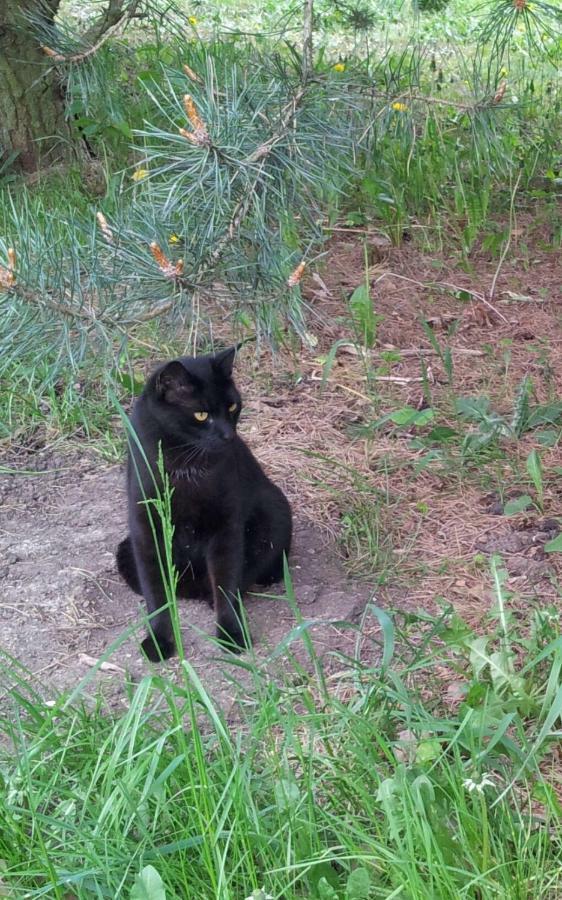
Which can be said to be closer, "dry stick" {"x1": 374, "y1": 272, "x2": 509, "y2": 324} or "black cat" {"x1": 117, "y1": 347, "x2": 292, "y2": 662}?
"black cat" {"x1": 117, "y1": 347, "x2": 292, "y2": 662}

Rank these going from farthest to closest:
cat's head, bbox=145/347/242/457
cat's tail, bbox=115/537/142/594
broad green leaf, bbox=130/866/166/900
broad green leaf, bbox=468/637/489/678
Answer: cat's tail, bbox=115/537/142/594, cat's head, bbox=145/347/242/457, broad green leaf, bbox=468/637/489/678, broad green leaf, bbox=130/866/166/900

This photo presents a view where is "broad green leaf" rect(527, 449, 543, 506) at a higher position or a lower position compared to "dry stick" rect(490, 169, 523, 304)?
lower

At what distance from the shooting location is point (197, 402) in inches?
93.4

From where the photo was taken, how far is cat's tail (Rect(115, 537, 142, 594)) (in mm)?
Result: 2611

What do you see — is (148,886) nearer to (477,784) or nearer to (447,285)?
(477,784)

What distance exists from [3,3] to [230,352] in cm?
223

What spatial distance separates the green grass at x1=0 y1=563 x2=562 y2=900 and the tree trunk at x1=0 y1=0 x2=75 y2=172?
3.04 meters

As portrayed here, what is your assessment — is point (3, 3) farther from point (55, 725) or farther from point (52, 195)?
point (55, 725)

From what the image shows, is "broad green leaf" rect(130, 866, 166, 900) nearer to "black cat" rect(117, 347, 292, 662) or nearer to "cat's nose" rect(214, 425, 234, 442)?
"black cat" rect(117, 347, 292, 662)

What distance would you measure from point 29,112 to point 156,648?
2.77 metres

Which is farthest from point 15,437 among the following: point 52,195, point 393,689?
point 393,689

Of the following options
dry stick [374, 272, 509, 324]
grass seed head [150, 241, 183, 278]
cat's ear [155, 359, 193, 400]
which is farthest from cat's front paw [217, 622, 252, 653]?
dry stick [374, 272, 509, 324]

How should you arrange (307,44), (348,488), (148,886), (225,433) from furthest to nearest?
(348,488)
(225,433)
(307,44)
(148,886)

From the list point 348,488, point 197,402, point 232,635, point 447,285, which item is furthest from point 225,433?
point 447,285
